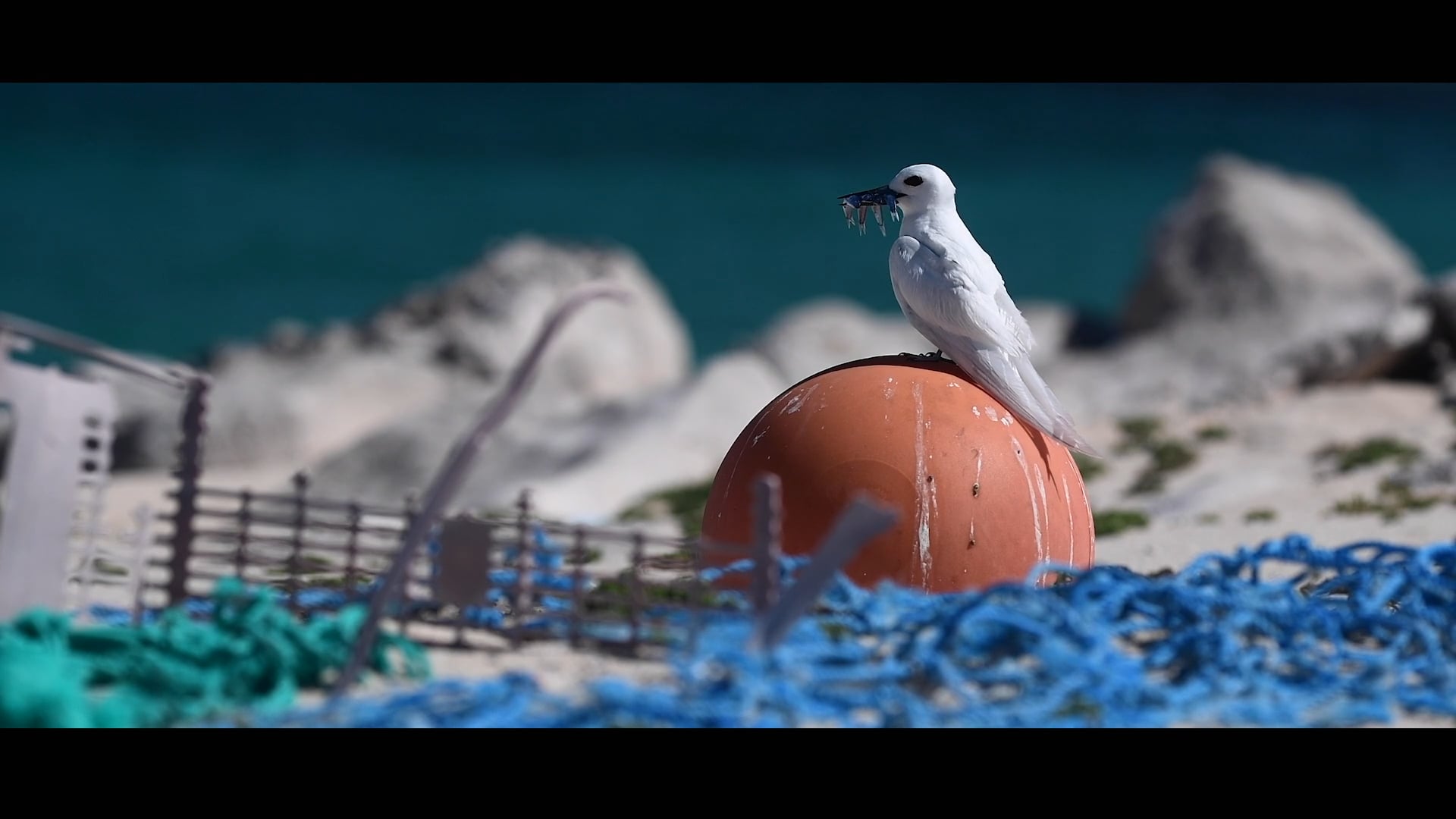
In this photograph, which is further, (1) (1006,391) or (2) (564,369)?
(2) (564,369)

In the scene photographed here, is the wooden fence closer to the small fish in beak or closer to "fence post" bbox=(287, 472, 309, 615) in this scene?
"fence post" bbox=(287, 472, 309, 615)

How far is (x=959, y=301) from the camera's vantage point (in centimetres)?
802

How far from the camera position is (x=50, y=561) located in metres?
7.09

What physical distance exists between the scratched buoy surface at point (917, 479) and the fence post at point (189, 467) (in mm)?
2426

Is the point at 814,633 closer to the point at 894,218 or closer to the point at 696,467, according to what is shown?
the point at 894,218

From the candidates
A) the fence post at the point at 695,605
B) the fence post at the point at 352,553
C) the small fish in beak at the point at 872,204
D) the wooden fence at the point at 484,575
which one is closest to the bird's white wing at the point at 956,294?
the small fish in beak at the point at 872,204

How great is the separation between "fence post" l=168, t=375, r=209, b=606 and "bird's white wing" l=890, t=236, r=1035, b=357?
3.44 m

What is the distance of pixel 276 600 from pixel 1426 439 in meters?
11.9

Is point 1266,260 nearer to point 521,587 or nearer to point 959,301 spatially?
point 959,301

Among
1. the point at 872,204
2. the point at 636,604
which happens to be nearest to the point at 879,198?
the point at 872,204

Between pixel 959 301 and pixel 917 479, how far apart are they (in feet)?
3.36

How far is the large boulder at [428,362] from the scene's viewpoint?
21078mm

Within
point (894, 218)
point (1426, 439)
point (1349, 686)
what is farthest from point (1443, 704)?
point (1426, 439)

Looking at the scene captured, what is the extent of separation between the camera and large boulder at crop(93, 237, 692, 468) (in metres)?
21.1
